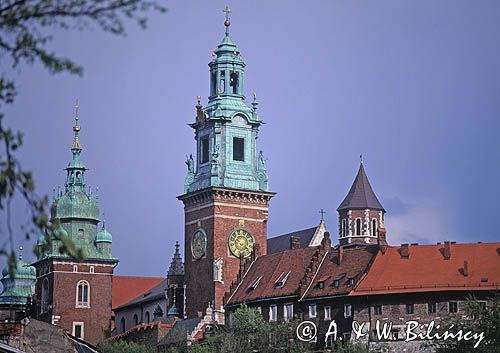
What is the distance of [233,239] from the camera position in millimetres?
105125

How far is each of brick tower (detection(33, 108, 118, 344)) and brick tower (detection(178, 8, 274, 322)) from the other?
68.4 ft

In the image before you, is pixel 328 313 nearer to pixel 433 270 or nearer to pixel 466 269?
pixel 433 270

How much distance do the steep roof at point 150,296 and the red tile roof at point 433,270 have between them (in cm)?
3953

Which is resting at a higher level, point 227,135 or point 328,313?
point 227,135

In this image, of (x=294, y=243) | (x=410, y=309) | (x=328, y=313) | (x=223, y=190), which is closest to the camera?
(x=410, y=309)

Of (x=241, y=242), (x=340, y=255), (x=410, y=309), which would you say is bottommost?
(x=410, y=309)

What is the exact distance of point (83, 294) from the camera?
127000 millimetres

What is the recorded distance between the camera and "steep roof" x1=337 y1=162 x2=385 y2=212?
137337 mm

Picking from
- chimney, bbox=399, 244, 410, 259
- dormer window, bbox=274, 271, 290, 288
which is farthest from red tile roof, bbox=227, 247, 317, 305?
chimney, bbox=399, 244, 410, 259

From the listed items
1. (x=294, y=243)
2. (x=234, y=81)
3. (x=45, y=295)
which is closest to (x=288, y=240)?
(x=294, y=243)

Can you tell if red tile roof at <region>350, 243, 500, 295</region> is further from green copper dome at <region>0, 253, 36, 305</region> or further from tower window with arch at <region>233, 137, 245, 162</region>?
green copper dome at <region>0, 253, 36, 305</region>

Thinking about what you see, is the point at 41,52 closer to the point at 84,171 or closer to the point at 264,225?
the point at 264,225

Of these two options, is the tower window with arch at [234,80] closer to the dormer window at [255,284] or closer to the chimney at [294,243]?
the chimney at [294,243]

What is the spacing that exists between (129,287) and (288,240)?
107ft
